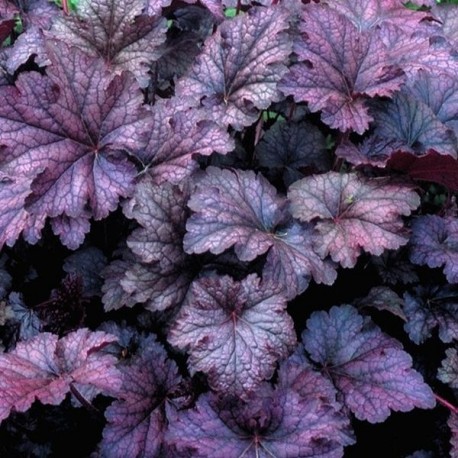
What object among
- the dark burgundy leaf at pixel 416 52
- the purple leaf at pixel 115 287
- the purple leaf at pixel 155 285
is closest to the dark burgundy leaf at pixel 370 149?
the dark burgundy leaf at pixel 416 52

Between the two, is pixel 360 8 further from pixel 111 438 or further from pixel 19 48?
pixel 111 438

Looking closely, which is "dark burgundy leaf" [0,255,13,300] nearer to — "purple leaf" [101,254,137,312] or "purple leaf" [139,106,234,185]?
"purple leaf" [101,254,137,312]

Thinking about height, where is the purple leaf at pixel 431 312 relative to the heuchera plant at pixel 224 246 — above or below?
below

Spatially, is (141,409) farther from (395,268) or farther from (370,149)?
(370,149)

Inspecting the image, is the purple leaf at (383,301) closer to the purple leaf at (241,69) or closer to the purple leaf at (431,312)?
the purple leaf at (431,312)

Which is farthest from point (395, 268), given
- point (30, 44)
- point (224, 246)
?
point (30, 44)

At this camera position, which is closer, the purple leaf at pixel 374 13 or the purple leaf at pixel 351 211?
the purple leaf at pixel 351 211

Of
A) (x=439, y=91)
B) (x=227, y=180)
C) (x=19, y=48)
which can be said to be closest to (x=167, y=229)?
(x=227, y=180)
